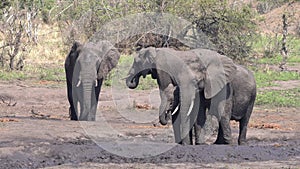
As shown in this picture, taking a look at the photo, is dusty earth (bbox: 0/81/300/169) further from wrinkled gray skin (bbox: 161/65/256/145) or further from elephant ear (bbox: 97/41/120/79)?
elephant ear (bbox: 97/41/120/79)

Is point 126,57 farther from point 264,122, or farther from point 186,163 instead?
point 186,163

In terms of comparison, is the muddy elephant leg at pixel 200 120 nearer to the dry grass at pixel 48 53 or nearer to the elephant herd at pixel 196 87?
the elephant herd at pixel 196 87

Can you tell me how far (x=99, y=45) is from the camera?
47.2 feet

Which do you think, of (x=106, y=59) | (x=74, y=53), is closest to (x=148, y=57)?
(x=106, y=59)

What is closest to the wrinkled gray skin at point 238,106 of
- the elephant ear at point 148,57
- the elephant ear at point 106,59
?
the elephant ear at point 148,57

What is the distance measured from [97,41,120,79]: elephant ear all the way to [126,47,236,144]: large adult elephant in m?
3.27

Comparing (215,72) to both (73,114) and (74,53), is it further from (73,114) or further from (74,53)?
(74,53)

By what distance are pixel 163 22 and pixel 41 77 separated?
4.08 metres

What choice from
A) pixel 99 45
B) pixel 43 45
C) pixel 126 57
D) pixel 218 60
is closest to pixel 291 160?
pixel 218 60

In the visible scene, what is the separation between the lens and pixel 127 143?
33.0 ft

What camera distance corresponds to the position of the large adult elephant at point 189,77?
10273 mm

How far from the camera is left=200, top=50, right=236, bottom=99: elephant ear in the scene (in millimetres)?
10523

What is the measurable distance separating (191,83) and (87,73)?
383cm

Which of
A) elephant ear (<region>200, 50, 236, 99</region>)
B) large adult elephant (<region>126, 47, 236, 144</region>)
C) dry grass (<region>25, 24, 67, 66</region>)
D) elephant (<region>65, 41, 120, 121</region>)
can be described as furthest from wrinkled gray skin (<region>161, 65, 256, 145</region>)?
dry grass (<region>25, 24, 67, 66</region>)
